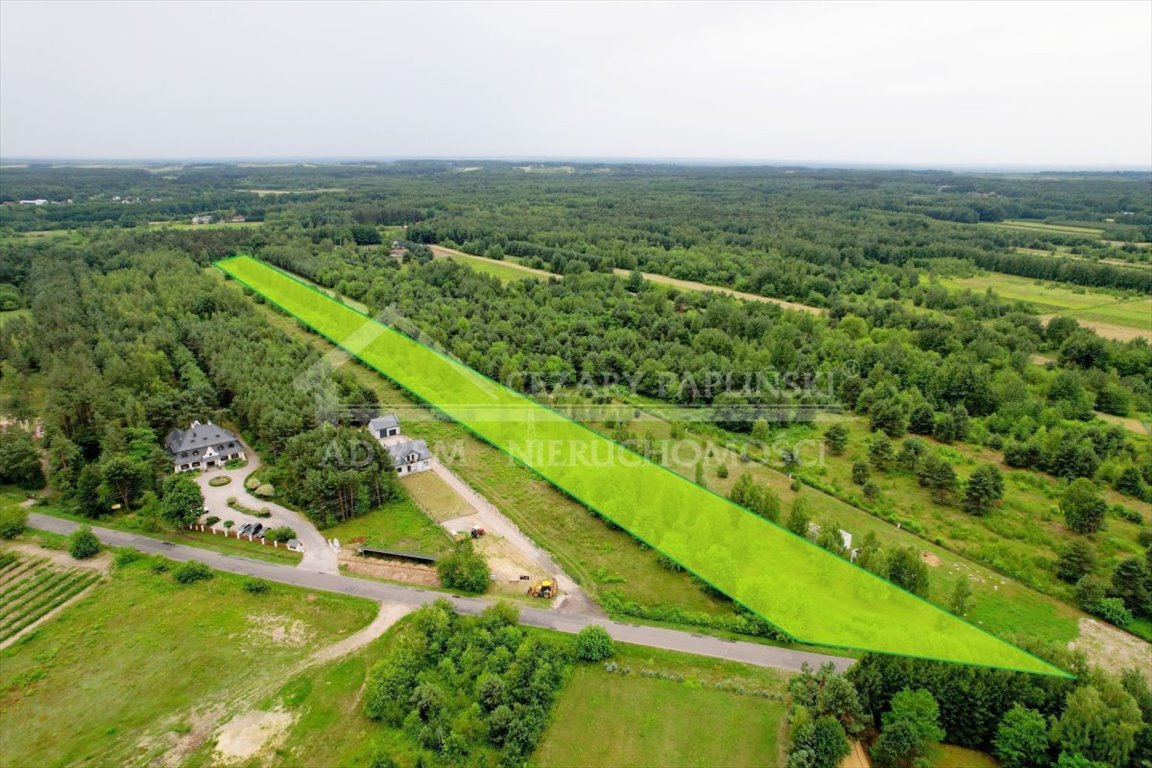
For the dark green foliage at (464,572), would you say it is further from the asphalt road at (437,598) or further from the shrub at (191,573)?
the shrub at (191,573)

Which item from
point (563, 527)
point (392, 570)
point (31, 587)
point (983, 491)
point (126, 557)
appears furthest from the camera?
point (983, 491)

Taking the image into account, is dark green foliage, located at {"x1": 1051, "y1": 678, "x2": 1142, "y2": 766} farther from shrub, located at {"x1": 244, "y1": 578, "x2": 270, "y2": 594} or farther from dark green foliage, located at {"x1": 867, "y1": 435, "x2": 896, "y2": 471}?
shrub, located at {"x1": 244, "y1": 578, "x2": 270, "y2": 594}

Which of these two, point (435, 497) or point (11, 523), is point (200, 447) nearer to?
point (11, 523)

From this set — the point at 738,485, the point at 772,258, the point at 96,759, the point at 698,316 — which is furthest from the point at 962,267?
the point at 96,759

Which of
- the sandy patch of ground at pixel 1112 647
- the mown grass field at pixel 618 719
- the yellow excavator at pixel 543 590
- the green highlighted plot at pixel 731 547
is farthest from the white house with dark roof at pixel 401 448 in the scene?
the sandy patch of ground at pixel 1112 647

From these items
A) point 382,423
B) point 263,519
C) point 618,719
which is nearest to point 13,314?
point 382,423

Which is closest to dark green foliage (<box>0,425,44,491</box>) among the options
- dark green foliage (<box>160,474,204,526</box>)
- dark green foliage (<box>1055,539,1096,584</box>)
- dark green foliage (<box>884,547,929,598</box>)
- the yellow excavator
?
dark green foliage (<box>160,474,204,526</box>)
